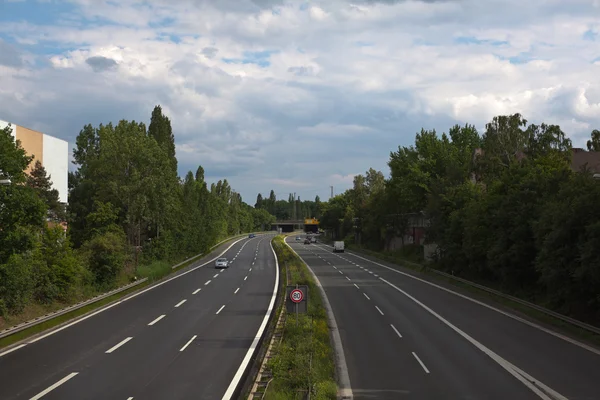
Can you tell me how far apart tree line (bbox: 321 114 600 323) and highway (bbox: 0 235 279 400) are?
1476 cm

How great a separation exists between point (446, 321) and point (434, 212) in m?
28.9

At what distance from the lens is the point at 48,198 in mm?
52062

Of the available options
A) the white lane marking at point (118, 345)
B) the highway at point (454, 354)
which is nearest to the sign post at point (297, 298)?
the highway at point (454, 354)

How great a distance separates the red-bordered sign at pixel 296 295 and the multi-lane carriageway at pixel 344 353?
2.56m

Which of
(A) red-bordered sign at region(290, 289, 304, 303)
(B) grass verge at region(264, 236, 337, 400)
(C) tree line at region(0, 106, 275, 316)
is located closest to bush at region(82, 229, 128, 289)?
(C) tree line at region(0, 106, 275, 316)

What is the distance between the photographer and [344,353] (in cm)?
2078

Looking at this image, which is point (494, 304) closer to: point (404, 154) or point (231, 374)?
point (231, 374)

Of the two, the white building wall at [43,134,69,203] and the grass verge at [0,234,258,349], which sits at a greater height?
the white building wall at [43,134,69,203]

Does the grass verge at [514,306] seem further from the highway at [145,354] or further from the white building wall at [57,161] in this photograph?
the white building wall at [57,161]

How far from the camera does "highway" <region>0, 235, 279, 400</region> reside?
15.3 meters

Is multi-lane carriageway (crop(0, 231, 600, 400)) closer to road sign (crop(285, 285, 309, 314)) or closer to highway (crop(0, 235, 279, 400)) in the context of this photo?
highway (crop(0, 235, 279, 400))

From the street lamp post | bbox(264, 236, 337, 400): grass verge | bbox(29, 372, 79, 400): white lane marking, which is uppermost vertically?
the street lamp post

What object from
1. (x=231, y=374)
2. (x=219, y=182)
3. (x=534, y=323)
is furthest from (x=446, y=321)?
(x=219, y=182)

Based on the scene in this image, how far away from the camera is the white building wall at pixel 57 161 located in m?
59.1
